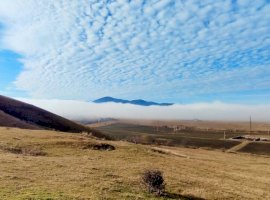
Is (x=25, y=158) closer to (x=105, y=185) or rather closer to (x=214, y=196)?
(x=105, y=185)

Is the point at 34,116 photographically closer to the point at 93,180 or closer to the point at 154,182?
the point at 93,180

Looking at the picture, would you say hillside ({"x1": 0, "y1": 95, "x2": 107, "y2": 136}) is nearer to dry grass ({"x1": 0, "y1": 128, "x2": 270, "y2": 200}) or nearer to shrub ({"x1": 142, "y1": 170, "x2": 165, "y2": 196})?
dry grass ({"x1": 0, "y1": 128, "x2": 270, "y2": 200})

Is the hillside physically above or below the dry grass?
above

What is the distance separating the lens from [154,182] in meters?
23.8

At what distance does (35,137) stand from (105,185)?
23750 mm

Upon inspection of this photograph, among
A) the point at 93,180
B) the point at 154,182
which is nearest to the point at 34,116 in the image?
the point at 93,180

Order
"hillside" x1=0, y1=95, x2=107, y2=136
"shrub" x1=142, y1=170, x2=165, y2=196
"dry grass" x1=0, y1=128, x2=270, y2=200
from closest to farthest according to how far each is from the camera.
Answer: "dry grass" x1=0, y1=128, x2=270, y2=200 < "shrub" x1=142, y1=170, x2=165, y2=196 < "hillside" x1=0, y1=95, x2=107, y2=136

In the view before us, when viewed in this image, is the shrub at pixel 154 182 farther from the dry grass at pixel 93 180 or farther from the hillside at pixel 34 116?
the hillside at pixel 34 116

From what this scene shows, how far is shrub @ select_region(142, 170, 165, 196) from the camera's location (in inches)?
921

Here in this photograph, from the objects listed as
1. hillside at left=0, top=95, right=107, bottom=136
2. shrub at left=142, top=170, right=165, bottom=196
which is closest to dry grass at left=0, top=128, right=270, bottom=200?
shrub at left=142, top=170, right=165, bottom=196

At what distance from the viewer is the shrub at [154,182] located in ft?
76.7

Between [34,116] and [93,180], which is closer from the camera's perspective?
[93,180]

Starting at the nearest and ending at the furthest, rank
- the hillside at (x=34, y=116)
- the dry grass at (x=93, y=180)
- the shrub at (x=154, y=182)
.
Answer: the dry grass at (x=93, y=180) → the shrub at (x=154, y=182) → the hillside at (x=34, y=116)

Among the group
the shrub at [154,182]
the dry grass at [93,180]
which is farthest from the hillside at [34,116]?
the shrub at [154,182]
